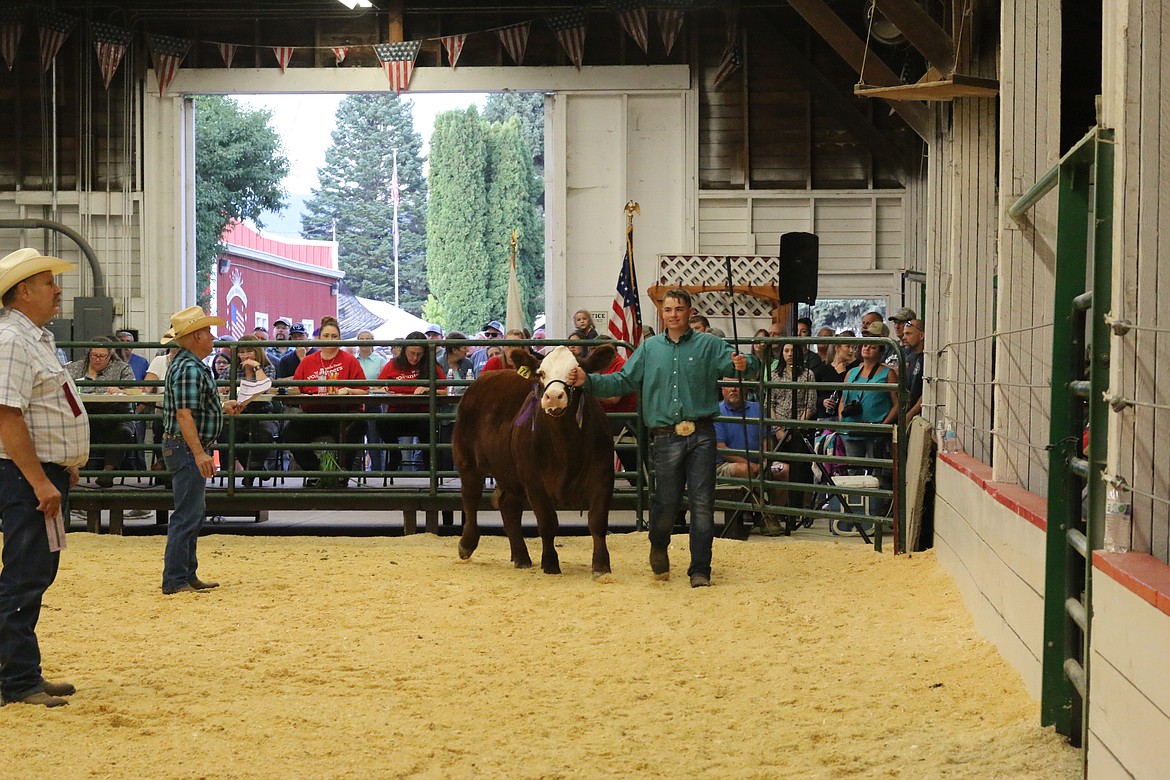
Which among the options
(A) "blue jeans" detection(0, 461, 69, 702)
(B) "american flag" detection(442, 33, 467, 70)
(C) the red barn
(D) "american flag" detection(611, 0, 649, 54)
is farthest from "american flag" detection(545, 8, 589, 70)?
(C) the red barn

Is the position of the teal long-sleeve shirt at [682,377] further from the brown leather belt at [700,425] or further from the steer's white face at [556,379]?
the steer's white face at [556,379]

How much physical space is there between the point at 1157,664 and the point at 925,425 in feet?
18.7

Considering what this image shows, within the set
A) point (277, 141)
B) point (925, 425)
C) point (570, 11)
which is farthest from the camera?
point (277, 141)

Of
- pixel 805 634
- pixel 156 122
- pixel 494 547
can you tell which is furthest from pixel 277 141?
pixel 805 634

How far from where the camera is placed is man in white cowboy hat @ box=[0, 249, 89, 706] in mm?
4785

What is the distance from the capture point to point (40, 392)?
4910 mm

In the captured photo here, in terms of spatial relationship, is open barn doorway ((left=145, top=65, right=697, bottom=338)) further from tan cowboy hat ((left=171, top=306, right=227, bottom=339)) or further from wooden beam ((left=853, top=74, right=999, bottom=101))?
tan cowboy hat ((left=171, top=306, right=227, bottom=339))

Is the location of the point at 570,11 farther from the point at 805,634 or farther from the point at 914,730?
the point at 914,730

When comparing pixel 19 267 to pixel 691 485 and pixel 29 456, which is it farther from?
pixel 691 485

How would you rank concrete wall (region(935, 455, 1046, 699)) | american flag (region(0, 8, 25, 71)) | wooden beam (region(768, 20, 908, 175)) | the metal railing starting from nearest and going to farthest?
concrete wall (region(935, 455, 1046, 699)) < the metal railing < wooden beam (region(768, 20, 908, 175)) < american flag (region(0, 8, 25, 71))

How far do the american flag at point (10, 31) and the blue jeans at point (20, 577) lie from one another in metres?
14.5

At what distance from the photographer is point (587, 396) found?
804 cm

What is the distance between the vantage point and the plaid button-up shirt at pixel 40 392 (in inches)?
188

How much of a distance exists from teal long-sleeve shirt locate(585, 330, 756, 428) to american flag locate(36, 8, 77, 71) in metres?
12.7
